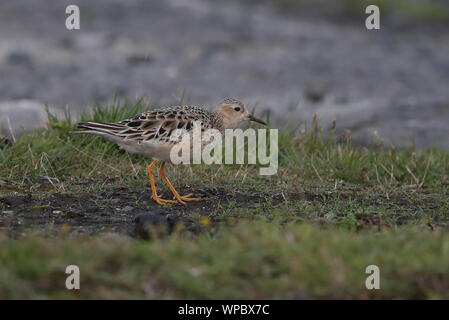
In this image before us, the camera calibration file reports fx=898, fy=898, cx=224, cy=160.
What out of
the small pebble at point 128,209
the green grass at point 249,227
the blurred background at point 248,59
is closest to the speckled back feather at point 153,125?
the green grass at point 249,227

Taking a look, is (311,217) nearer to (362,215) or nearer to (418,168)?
(362,215)

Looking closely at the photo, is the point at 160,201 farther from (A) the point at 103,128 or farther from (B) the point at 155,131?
(A) the point at 103,128

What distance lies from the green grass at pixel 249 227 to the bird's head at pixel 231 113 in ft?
1.73

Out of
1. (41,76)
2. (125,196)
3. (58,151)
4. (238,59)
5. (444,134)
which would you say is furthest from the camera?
(238,59)

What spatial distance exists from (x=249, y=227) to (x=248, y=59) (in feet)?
38.5

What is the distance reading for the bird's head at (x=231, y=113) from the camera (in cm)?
972

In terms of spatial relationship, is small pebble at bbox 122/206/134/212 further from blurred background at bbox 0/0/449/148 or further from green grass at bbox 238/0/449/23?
green grass at bbox 238/0/449/23

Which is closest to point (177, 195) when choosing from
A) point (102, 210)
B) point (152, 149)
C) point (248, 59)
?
point (152, 149)

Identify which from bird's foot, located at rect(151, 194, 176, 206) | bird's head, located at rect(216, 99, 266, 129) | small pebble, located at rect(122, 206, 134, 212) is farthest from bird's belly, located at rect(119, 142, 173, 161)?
bird's head, located at rect(216, 99, 266, 129)

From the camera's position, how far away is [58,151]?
9.87 m

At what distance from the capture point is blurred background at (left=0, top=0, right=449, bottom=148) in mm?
15430

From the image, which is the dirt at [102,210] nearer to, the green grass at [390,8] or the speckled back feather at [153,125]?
the speckled back feather at [153,125]
